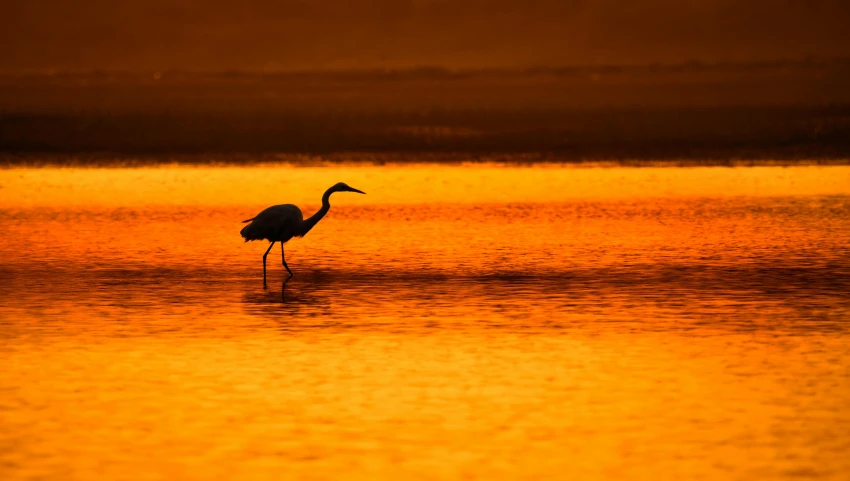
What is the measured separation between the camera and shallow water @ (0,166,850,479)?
28.6 ft

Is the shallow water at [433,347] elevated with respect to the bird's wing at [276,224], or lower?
lower

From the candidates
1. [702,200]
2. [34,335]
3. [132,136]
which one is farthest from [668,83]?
[34,335]

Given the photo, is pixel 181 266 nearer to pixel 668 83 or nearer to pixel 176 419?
pixel 176 419

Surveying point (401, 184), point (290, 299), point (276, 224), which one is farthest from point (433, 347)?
point (401, 184)

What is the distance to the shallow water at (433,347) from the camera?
344 inches

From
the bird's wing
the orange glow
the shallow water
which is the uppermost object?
the orange glow

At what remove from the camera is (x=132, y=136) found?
49906 mm

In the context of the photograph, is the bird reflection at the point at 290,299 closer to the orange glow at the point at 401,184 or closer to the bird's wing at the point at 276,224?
the bird's wing at the point at 276,224

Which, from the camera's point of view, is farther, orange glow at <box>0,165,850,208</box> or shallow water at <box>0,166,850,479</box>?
orange glow at <box>0,165,850,208</box>

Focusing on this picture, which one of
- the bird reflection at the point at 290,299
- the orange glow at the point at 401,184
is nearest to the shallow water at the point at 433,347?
the bird reflection at the point at 290,299

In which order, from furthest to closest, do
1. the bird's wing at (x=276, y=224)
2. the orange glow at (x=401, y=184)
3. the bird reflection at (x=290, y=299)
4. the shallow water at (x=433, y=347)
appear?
the orange glow at (x=401, y=184)
the bird's wing at (x=276, y=224)
the bird reflection at (x=290, y=299)
the shallow water at (x=433, y=347)

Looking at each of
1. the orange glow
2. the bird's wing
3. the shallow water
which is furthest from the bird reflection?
the orange glow

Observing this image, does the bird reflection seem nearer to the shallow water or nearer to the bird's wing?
the shallow water

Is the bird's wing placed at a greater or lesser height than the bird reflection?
greater
